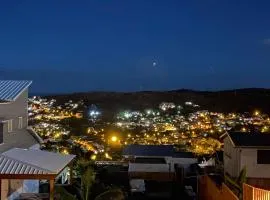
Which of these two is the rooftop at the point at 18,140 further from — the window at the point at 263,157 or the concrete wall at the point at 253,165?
the window at the point at 263,157

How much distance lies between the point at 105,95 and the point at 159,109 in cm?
1510

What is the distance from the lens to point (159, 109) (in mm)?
82562

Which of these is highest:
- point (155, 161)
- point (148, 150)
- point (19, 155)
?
point (19, 155)

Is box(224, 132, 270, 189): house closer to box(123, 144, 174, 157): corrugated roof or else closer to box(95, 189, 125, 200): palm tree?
box(95, 189, 125, 200): palm tree

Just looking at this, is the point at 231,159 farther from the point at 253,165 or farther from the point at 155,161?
the point at 155,161

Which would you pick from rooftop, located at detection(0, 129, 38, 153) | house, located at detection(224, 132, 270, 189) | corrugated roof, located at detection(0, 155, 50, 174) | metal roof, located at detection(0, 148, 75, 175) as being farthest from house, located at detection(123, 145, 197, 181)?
corrugated roof, located at detection(0, 155, 50, 174)

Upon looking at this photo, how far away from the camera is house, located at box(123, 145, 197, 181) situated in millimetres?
30469

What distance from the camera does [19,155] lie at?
17.3 metres

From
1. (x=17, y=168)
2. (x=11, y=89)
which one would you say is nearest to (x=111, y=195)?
(x=17, y=168)

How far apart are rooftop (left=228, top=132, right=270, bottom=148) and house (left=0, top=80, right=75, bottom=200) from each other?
34.1 feet

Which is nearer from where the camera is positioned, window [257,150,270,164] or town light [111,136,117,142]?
window [257,150,270,164]

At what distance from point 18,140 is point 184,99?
69.3m

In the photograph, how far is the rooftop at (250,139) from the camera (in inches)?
998

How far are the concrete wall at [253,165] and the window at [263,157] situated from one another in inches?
6.7
